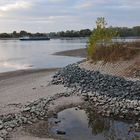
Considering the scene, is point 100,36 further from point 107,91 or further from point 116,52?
point 107,91

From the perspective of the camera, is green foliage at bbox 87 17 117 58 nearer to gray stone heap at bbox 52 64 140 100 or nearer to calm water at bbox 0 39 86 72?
gray stone heap at bbox 52 64 140 100

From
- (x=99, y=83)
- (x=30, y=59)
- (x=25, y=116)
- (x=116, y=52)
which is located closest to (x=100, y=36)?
(x=116, y=52)

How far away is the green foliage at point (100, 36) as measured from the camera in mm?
30125

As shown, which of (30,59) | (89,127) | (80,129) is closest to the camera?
(80,129)

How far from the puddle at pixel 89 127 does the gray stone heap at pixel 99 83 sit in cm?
261

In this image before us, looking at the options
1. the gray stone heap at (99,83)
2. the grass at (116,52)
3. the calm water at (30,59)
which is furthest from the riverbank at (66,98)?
the calm water at (30,59)

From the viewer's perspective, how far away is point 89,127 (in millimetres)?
14992

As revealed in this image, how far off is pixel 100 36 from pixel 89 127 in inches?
657

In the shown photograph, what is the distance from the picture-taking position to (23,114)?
16359 millimetres

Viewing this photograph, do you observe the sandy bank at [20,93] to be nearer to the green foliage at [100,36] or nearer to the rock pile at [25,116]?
the rock pile at [25,116]

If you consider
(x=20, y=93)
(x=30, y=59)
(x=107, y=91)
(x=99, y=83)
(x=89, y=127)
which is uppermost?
(x=99, y=83)

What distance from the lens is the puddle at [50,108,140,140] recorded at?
1364cm

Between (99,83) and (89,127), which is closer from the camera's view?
(89,127)

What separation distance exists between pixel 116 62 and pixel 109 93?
6583 millimetres
